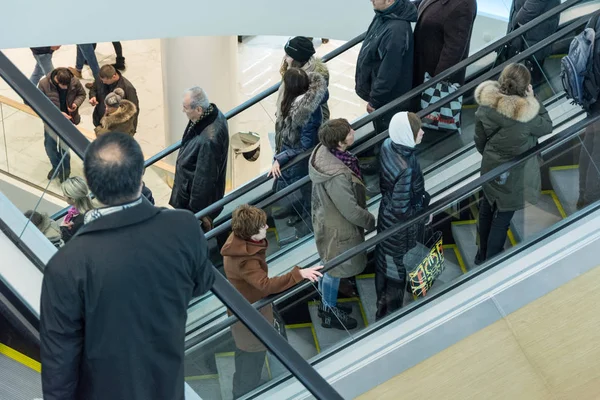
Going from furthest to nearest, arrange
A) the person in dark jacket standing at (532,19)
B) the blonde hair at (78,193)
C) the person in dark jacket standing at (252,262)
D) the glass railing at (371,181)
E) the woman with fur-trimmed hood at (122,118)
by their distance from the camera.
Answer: the woman with fur-trimmed hood at (122,118) → the person in dark jacket standing at (532,19) → the glass railing at (371,181) → the person in dark jacket standing at (252,262) → the blonde hair at (78,193)

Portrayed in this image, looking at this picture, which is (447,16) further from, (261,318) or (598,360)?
(261,318)

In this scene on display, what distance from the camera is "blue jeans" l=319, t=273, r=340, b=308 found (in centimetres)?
559

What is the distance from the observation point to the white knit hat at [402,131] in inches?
208

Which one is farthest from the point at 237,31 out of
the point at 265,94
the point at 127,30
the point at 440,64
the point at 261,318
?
the point at 261,318

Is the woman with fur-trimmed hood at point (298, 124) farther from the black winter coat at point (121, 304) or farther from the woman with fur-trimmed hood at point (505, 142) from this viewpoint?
the black winter coat at point (121, 304)

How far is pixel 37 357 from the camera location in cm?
375

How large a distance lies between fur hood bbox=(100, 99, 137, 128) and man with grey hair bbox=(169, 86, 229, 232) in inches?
32.7

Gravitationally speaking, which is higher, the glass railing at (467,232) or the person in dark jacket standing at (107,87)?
the person in dark jacket standing at (107,87)

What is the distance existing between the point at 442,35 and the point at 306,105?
3.99ft

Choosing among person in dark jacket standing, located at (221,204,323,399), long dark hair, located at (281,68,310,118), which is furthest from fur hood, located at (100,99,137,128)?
person in dark jacket standing, located at (221,204,323,399)

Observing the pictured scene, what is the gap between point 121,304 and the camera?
310 cm

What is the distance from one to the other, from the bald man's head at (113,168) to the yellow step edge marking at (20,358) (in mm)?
1053

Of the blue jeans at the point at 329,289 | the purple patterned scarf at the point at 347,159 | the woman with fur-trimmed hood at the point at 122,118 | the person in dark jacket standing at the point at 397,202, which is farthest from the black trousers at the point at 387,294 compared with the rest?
the woman with fur-trimmed hood at the point at 122,118

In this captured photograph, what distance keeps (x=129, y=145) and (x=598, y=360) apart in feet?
12.0
